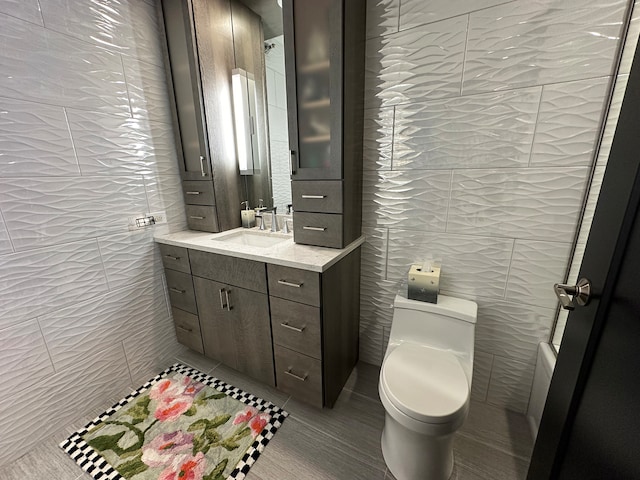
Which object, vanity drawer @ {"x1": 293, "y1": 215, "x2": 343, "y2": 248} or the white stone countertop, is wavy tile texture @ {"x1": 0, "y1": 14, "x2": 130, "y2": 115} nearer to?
the white stone countertop

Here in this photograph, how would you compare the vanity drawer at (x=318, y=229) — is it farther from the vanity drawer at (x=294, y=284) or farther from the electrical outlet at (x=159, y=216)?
the electrical outlet at (x=159, y=216)

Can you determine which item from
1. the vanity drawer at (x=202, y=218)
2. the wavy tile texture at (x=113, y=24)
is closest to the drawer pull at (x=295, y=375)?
the vanity drawer at (x=202, y=218)

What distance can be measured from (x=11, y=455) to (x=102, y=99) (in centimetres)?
182

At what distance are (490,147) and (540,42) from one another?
42 centimetres

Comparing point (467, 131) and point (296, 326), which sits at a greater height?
point (467, 131)

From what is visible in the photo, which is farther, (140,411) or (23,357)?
(140,411)

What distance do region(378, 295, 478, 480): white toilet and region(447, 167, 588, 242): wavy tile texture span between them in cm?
43

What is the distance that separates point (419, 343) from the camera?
139cm

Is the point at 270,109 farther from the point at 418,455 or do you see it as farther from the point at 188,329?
the point at 418,455

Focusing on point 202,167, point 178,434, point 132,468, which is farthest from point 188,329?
point 202,167

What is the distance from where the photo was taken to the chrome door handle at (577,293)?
64 cm

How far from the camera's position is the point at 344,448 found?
1.29 metres

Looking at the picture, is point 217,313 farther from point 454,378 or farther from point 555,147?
point 555,147

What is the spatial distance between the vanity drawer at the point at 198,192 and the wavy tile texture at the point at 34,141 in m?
0.58
